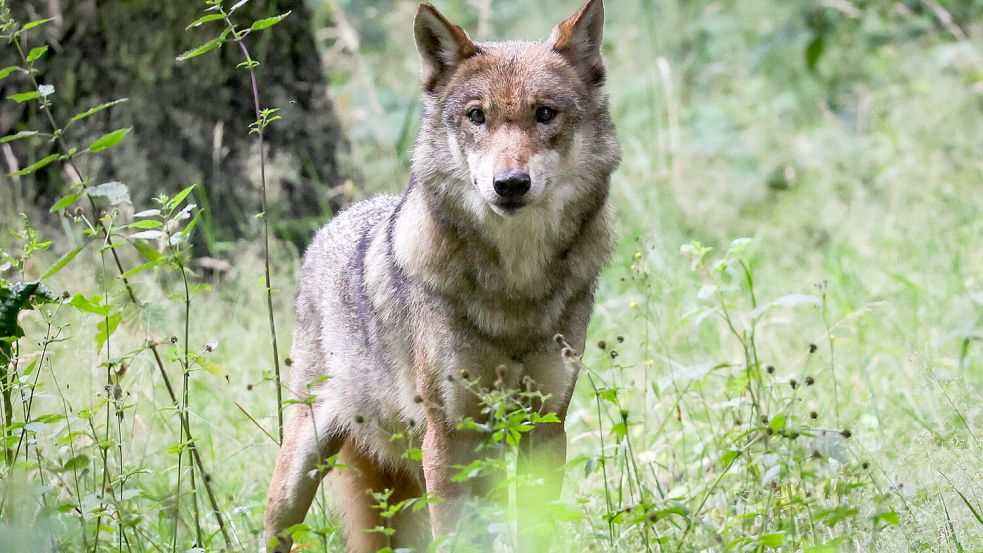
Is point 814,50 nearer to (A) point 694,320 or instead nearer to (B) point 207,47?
(A) point 694,320

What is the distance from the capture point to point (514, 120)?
357cm

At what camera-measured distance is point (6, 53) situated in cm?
612

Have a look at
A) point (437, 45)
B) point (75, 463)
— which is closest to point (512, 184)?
point (437, 45)

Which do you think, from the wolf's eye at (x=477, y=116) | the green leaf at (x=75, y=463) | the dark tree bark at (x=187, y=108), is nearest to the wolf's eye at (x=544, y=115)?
the wolf's eye at (x=477, y=116)

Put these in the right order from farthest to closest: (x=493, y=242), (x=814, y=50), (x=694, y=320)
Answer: (x=814, y=50) → (x=694, y=320) → (x=493, y=242)

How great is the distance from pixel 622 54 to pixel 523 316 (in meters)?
6.84

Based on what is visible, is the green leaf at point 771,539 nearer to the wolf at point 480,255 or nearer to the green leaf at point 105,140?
the wolf at point 480,255

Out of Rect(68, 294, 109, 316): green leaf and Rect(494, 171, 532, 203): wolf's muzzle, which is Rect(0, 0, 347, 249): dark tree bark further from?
Rect(68, 294, 109, 316): green leaf

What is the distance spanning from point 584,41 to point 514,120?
521 mm

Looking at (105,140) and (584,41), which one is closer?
(105,140)

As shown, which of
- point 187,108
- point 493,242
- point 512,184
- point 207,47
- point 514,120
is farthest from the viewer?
point 187,108

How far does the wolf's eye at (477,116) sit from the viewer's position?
143 inches

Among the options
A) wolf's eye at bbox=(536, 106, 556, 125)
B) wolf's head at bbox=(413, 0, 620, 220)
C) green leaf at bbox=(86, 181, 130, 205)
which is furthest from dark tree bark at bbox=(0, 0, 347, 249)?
green leaf at bbox=(86, 181, 130, 205)

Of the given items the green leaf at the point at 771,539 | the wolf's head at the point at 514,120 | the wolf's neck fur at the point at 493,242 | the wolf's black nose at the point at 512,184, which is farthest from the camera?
the wolf's neck fur at the point at 493,242
